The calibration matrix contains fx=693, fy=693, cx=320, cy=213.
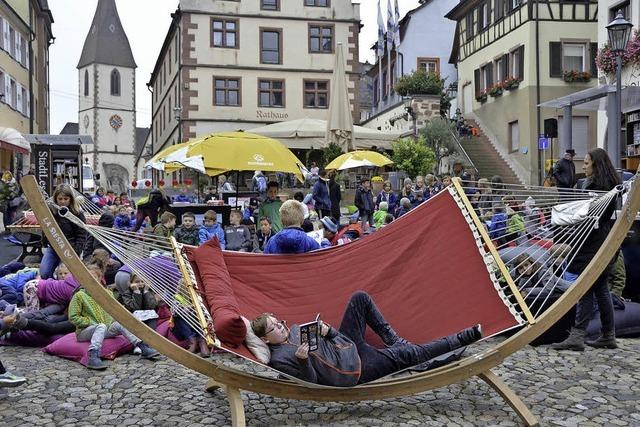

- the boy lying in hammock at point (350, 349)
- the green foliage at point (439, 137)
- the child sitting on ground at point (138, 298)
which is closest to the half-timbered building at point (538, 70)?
the green foliage at point (439, 137)

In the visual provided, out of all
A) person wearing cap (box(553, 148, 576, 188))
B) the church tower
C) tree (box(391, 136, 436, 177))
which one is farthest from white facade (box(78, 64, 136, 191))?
person wearing cap (box(553, 148, 576, 188))

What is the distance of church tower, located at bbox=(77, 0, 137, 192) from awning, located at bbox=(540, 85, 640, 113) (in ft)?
168

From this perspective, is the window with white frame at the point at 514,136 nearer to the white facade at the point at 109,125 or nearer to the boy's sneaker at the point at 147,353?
the boy's sneaker at the point at 147,353

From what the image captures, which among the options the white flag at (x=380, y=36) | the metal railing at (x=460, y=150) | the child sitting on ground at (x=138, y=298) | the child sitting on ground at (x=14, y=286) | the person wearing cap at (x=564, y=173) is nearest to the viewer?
the child sitting on ground at (x=138, y=298)

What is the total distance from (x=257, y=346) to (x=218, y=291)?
59 cm

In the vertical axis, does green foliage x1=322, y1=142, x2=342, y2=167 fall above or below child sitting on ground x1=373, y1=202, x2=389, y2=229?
above

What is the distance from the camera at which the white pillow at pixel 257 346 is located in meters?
4.16

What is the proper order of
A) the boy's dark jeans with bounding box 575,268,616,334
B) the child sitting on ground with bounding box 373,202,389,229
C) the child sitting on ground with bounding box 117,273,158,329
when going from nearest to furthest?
the boy's dark jeans with bounding box 575,268,616,334 < the child sitting on ground with bounding box 117,273,158,329 < the child sitting on ground with bounding box 373,202,389,229

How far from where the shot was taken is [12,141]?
19.8 meters

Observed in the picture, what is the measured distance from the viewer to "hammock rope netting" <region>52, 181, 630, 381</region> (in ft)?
15.3

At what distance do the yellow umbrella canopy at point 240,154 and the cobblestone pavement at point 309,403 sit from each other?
531 cm

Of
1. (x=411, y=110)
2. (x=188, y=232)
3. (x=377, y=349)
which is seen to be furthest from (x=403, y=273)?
(x=411, y=110)

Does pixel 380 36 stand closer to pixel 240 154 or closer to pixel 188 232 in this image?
pixel 240 154

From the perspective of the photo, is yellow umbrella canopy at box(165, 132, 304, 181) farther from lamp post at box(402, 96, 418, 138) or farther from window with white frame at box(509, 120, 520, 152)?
lamp post at box(402, 96, 418, 138)
